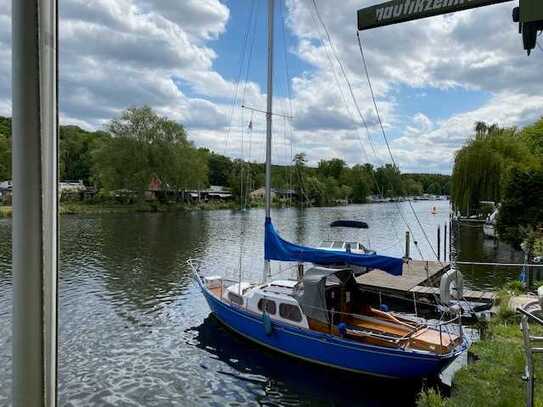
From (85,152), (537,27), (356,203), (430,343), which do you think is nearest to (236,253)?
(430,343)

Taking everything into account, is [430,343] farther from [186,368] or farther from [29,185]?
[29,185]

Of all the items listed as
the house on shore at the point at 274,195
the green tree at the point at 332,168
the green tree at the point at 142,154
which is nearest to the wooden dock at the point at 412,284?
the green tree at the point at 142,154

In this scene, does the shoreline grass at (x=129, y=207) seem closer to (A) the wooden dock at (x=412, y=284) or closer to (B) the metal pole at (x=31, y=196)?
(A) the wooden dock at (x=412, y=284)

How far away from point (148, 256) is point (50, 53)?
97.9 ft

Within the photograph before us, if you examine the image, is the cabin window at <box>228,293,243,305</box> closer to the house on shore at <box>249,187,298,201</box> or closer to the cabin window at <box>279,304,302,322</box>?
the cabin window at <box>279,304,302,322</box>

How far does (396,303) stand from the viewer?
65.6 ft

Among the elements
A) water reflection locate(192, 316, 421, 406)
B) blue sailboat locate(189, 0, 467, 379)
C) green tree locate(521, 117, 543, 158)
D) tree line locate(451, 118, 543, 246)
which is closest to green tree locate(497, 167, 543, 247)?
tree line locate(451, 118, 543, 246)

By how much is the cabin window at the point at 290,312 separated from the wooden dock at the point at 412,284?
685cm

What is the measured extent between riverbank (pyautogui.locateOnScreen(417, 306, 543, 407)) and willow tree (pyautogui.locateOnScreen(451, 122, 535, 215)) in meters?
40.8

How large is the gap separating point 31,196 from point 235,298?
13.7m

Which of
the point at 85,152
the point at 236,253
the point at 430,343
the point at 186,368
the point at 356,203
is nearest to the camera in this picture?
the point at 430,343

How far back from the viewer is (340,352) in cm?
1175

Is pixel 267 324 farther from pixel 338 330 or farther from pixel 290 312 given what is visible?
pixel 338 330

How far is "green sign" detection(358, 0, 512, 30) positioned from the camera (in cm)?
335
